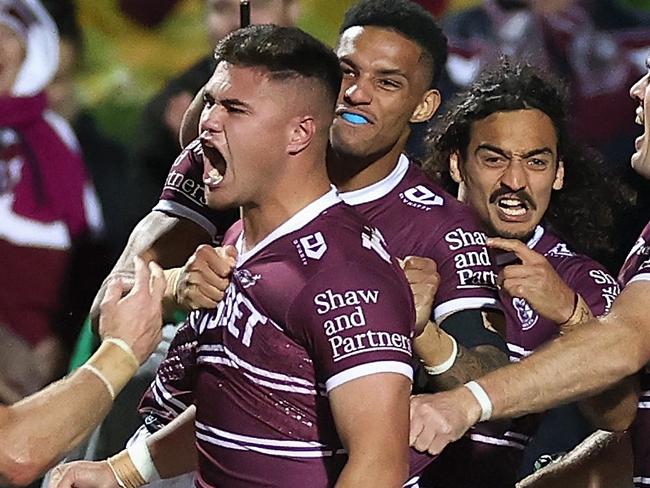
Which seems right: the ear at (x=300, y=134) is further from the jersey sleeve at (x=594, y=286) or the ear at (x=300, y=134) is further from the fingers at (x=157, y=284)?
the jersey sleeve at (x=594, y=286)

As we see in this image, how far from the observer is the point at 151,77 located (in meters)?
4.41

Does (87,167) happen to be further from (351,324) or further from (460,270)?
(351,324)

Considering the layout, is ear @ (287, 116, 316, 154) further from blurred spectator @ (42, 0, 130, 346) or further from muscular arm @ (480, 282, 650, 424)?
blurred spectator @ (42, 0, 130, 346)

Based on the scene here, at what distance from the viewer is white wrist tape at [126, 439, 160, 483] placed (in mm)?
3043

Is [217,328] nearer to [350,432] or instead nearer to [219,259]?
[219,259]

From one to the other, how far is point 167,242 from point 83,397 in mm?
1000

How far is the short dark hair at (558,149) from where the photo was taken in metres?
3.53

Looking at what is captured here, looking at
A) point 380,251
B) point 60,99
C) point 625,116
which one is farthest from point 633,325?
point 60,99

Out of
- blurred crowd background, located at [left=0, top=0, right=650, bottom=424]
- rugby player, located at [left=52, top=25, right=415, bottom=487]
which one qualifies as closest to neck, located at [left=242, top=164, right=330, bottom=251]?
rugby player, located at [left=52, top=25, right=415, bottom=487]

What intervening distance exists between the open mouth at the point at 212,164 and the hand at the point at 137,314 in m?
0.19

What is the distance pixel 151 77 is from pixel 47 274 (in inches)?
25.0

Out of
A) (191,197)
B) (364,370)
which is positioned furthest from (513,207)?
(364,370)

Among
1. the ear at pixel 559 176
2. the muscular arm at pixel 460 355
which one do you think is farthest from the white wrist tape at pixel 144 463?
the ear at pixel 559 176

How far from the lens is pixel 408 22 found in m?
3.34
